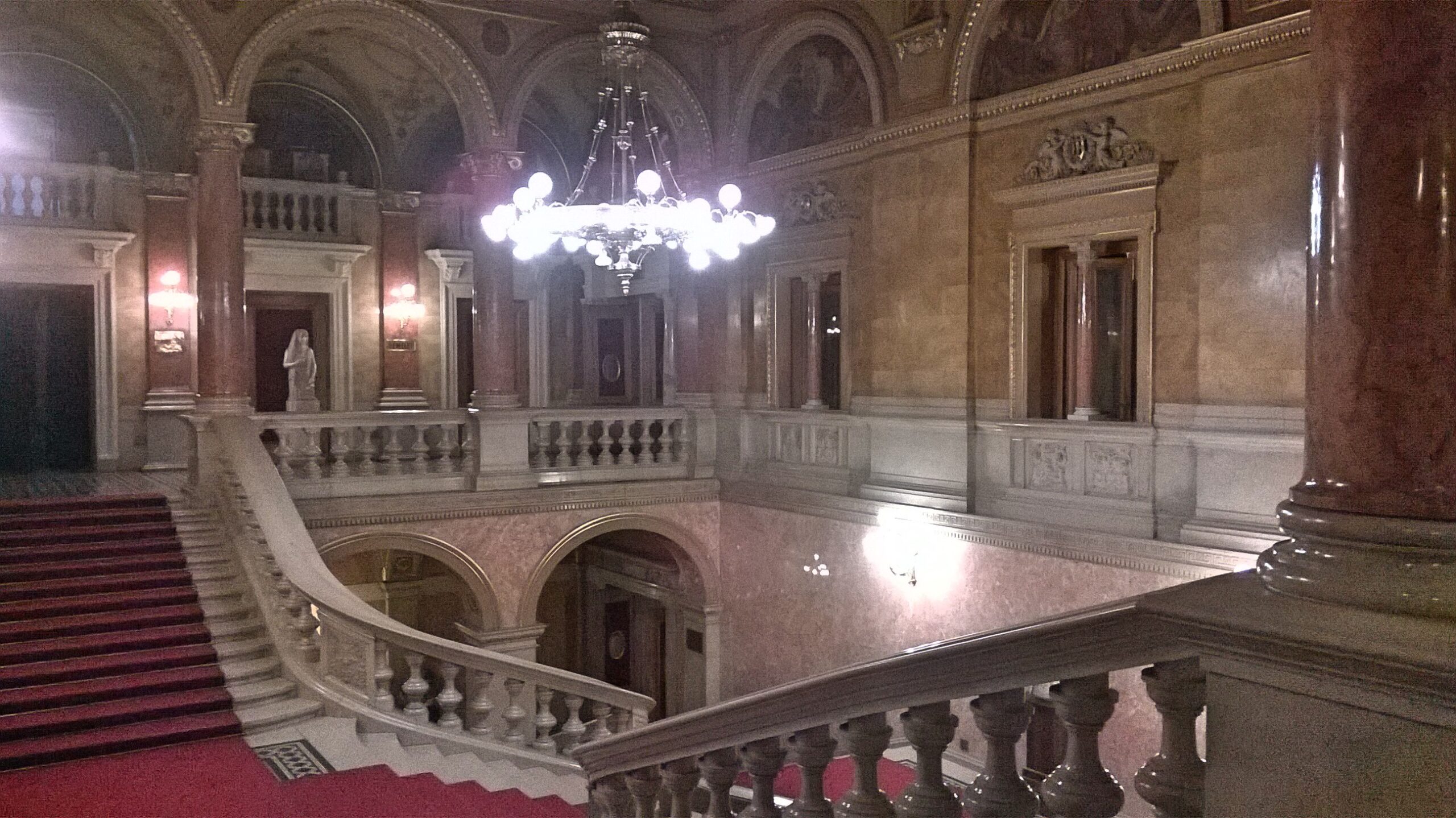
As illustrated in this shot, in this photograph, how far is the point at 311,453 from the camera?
10719 mm

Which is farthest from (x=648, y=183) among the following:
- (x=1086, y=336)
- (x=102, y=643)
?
(x=102, y=643)

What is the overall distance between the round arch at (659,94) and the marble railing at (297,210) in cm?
395

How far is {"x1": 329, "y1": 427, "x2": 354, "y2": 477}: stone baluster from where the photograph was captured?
10844 millimetres

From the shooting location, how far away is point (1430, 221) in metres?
1.90

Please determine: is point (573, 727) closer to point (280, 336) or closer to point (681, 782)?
point (681, 782)

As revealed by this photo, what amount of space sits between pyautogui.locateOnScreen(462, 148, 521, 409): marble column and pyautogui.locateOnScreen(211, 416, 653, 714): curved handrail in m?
2.54

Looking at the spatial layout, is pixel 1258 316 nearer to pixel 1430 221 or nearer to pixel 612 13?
pixel 1430 221

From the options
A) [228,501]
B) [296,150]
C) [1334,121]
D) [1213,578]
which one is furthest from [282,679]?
[296,150]

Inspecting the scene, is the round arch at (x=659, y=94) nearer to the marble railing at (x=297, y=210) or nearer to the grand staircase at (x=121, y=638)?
the marble railing at (x=297, y=210)

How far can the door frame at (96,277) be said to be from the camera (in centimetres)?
1337

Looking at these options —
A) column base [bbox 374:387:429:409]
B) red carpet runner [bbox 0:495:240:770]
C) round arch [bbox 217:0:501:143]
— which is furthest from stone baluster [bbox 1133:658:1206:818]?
column base [bbox 374:387:429:409]

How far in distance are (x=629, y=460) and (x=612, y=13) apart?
16.2ft

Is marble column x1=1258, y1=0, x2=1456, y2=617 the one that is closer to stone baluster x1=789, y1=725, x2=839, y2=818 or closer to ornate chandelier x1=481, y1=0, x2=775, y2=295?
stone baluster x1=789, y1=725, x2=839, y2=818

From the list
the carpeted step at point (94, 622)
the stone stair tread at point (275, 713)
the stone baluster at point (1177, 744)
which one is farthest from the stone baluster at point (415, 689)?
the stone baluster at point (1177, 744)
